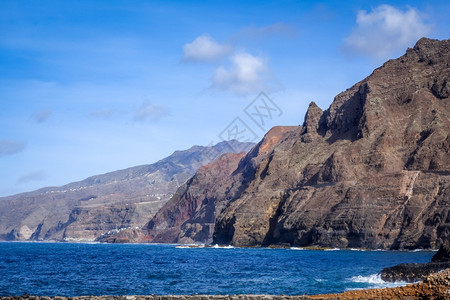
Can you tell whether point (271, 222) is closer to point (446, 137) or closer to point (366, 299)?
point (446, 137)

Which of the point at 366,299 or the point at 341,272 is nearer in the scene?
the point at 366,299

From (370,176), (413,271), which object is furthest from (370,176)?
(413,271)

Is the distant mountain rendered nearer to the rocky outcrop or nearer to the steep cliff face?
the steep cliff face

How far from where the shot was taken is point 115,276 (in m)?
62.6

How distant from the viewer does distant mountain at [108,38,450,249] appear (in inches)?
5153

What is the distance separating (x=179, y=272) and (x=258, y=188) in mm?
115737

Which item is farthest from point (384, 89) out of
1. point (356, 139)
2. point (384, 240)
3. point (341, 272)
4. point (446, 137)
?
point (341, 272)

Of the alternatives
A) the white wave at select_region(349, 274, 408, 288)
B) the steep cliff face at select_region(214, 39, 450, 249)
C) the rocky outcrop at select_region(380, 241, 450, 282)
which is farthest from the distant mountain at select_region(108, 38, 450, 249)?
the rocky outcrop at select_region(380, 241, 450, 282)

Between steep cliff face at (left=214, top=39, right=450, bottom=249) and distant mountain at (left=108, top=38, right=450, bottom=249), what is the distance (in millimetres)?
291

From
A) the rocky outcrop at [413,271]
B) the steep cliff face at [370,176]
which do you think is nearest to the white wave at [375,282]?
the rocky outcrop at [413,271]

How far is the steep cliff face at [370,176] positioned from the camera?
131 meters

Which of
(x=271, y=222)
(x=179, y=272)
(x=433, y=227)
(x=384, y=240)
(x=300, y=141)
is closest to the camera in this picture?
(x=179, y=272)

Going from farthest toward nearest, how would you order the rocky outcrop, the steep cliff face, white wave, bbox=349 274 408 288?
the steep cliff face < the rocky outcrop < white wave, bbox=349 274 408 288

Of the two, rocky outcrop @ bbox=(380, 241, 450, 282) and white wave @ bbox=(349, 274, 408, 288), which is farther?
rocky outcrop @ bbox=(380, 241, 450, 282)
